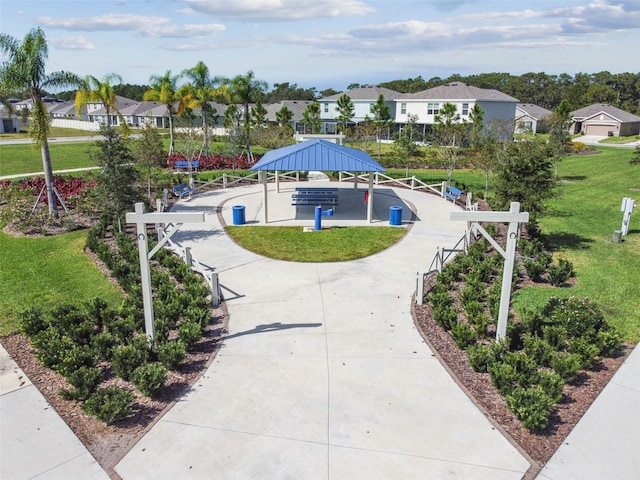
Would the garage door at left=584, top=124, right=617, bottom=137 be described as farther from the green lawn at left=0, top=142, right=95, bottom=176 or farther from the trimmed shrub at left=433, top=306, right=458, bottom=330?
the trimmed shrub at left=433, top=306, right=458, bottom=330

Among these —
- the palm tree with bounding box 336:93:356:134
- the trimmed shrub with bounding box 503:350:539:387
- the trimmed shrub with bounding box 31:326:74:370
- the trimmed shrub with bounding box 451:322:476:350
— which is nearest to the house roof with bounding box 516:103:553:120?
the palm tree with bounding box 336:93:356:134

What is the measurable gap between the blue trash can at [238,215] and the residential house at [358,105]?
44.2 meters

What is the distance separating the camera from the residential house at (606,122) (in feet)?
232

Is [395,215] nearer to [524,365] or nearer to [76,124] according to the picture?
[524,365]

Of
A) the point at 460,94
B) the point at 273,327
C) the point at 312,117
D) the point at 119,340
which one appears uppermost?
the point at 460,94

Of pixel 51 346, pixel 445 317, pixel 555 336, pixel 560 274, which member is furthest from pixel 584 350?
pixel 51 346

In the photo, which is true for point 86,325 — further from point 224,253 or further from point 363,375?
point 224,253

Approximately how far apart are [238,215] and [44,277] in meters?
7.82

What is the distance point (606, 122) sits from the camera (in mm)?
71625

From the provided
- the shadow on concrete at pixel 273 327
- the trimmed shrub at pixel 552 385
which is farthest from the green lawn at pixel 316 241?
the trimmed shrub at pixel 552 385

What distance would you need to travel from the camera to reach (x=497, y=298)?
39.4ft

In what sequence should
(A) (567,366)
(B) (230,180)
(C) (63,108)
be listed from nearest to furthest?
(A) (567,366) < (B) (230,180) < (C) (63,108)

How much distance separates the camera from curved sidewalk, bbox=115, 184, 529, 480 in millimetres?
7062

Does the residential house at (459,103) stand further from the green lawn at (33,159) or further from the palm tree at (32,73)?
the palm tree at (32,73)
